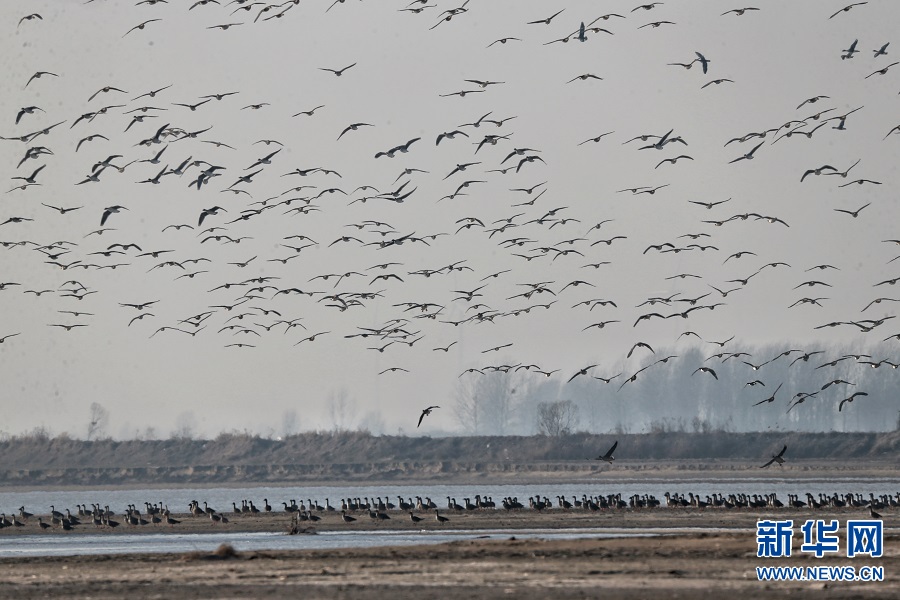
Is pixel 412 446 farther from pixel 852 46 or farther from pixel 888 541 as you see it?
pixel 888 541

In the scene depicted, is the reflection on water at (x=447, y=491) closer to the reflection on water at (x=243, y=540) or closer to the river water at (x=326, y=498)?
the river water at (x=326, y=498)

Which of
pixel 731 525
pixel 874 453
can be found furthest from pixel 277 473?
pixel 731 525

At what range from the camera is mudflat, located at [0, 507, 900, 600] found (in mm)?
27516

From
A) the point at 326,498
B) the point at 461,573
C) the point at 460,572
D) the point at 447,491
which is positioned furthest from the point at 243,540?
the point at 447,491

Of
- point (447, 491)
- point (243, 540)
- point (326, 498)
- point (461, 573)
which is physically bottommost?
point (461, 573)

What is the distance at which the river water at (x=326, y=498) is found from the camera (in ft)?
149

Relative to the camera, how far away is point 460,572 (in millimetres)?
30656

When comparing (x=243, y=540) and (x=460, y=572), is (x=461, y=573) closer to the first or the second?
(x=460, y=572)

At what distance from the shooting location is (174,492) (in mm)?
122500

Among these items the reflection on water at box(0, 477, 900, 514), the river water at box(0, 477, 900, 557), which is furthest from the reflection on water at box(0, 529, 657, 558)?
the reflection on water at box(0, 477, 900, 514)

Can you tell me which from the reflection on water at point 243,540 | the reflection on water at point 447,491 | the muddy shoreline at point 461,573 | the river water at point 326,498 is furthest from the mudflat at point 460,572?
the reflection on water at point 447,491

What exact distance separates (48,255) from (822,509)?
28.0 metres

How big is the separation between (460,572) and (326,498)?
61.1m

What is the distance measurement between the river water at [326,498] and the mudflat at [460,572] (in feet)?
24.5
